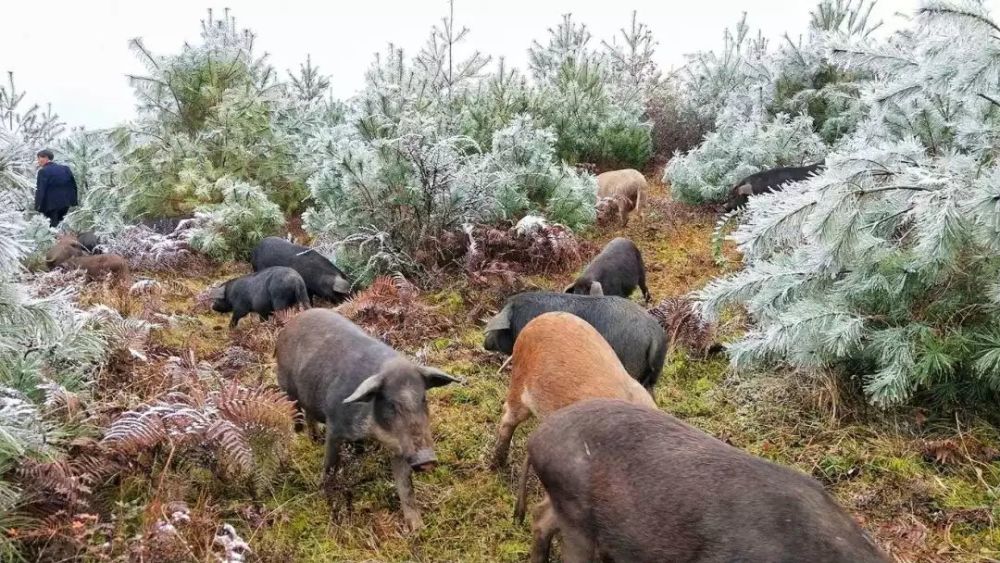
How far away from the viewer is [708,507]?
107 inches

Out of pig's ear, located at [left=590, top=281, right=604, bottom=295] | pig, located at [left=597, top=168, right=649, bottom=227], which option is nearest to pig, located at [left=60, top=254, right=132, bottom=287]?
pig's ear, located at [left=590, top=281, right=604, bottom=295]

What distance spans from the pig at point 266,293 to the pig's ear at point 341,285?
2.40 ft

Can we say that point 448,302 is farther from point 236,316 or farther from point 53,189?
point 53,189

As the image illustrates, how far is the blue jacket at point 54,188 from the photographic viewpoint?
1301 cm

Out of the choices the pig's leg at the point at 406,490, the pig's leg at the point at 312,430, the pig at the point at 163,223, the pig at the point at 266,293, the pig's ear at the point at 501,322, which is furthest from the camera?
the pig at the point at 163,223

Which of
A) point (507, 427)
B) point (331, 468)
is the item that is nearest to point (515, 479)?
point (507, 427)

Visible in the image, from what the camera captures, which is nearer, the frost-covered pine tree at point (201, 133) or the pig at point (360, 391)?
the pig at point (360, 391)

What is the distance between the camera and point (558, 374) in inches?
173

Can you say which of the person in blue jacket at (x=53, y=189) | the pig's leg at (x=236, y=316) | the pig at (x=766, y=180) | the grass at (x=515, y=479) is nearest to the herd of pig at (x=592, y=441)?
the grass at (x=515, y=479)

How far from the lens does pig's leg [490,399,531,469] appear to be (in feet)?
15.6

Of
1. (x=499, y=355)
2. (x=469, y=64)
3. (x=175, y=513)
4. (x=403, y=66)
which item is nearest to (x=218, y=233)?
(x=403, y=66)

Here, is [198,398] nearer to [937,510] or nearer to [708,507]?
[708,507]

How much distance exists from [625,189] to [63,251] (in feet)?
29.2

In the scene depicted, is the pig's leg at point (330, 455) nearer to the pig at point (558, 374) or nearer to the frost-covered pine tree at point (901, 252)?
the pig at point (558, 374)
